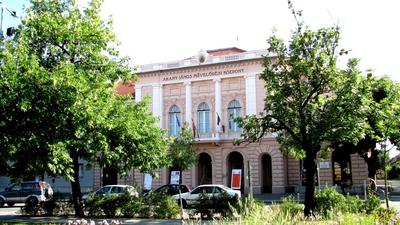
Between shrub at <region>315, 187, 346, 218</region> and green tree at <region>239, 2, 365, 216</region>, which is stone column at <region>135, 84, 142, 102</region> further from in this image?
shrub at <region>315, 187, 346, 218</region>

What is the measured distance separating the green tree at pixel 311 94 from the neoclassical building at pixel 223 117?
20722mm

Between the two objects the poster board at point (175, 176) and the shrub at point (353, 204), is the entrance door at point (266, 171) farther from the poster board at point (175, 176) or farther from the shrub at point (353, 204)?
the shrub at point (353, 204)

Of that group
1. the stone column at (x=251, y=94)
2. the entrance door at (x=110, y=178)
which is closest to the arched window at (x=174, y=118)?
the stone column at (x=251, y=94)

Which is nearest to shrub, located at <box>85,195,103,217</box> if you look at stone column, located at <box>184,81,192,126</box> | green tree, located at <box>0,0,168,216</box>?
green tree, located at <box>0,0,168,216</box>

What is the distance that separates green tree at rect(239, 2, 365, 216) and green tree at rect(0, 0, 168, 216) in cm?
560

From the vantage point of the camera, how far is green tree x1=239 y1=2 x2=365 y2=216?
17.4 metres

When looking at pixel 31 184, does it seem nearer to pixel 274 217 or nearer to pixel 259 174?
pixel 259 174

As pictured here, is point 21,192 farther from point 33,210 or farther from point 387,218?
point 387,218

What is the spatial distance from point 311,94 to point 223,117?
81.1 feet

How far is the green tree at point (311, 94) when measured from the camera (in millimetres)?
17359

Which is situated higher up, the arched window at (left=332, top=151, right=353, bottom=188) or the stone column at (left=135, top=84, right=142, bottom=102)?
the stone column at (left=135, top=84, right=142, bottom=102)

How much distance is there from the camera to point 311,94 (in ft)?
59.1

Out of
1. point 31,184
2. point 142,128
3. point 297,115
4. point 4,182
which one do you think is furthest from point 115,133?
point 4,182

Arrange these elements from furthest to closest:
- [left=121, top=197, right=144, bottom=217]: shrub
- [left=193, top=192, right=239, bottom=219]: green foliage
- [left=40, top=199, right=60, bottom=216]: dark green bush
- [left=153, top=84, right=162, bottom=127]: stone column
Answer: [left=153, top=84, right=162, bottom=127]: stone column → [left=40, top=199, right=60, bottom=216]: dark green bush → [left=121, top=197, right=144, bottom=217]: shrub → [left=193, top=192, right=239, bottom=219]: green foliage
